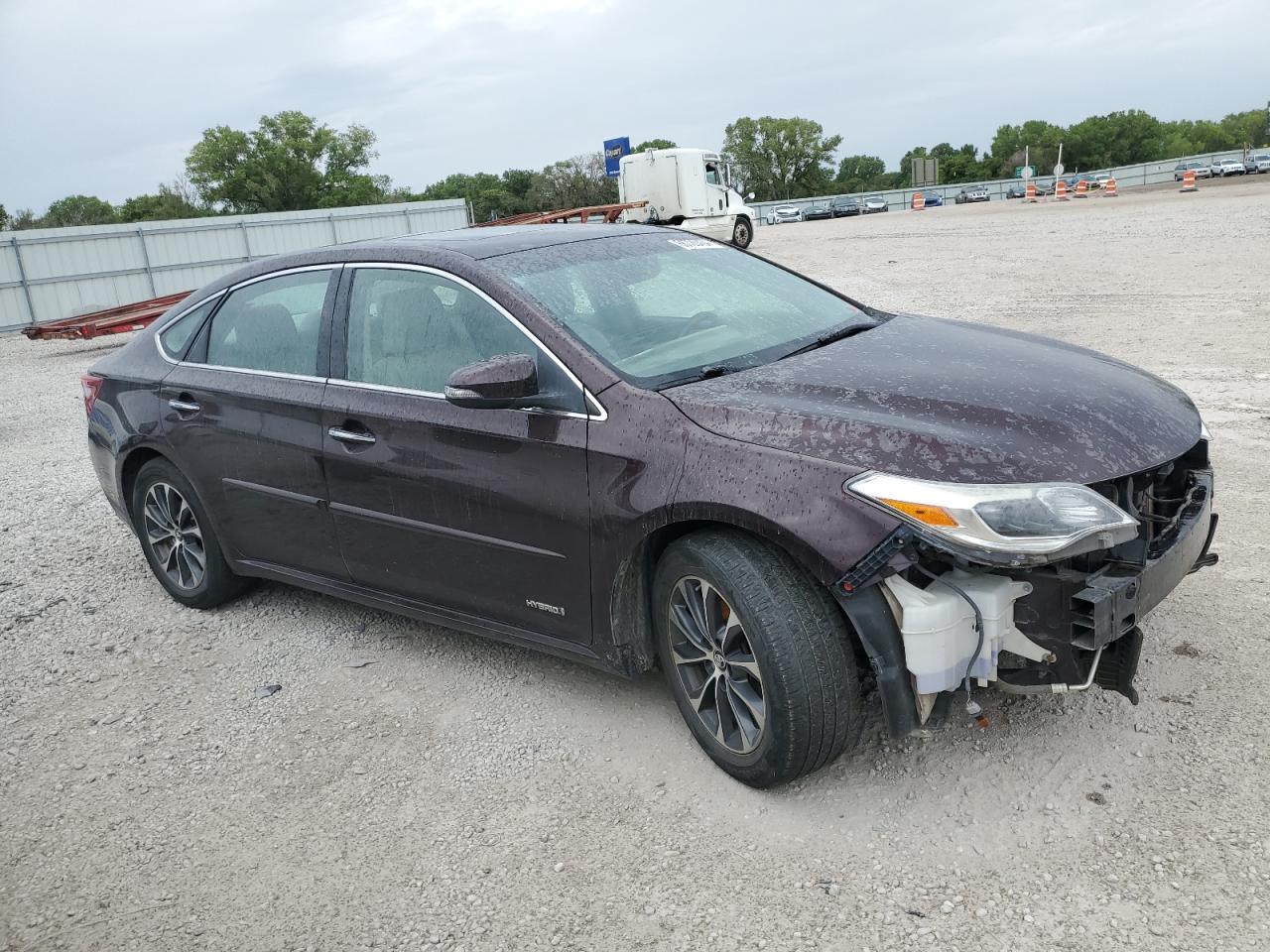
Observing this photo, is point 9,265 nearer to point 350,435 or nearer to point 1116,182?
point 350,435

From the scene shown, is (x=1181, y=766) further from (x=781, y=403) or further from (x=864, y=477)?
(x=781, y=403)

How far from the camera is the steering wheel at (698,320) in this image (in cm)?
374

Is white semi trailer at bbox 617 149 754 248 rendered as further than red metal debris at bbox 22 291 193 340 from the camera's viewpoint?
Yes

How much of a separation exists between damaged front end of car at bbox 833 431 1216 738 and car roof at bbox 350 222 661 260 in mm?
1866

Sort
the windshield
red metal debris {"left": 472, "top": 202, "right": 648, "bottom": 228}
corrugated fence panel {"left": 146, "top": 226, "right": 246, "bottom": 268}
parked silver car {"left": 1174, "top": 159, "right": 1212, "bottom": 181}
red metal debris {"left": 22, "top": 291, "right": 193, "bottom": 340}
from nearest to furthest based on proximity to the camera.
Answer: the windshield → red metal debris {"left": 22, "top": 291, "right": 193, "bottom": 340} → red metal debris {"left": 472, "top": 202, "right": 648, "bottom": 228} → corrugated fence panel {"left": 146, "top": 226, "right": 246, "bottom": 268} → parked silver car {"left": 1174, "top": 159, "right": 1212, "bottom": 181}

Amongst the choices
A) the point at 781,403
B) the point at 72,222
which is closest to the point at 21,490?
the point at 781,403

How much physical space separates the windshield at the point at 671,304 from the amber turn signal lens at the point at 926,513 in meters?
0.96

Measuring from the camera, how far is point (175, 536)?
5039mm

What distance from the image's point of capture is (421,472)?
12.2 ft

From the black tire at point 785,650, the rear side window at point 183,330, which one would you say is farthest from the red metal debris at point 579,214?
the black tire at point 785,650

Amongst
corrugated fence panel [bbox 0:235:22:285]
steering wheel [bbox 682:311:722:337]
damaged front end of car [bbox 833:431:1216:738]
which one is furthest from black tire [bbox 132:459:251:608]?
corrugated fence panel [bbox 0:235:22:285]

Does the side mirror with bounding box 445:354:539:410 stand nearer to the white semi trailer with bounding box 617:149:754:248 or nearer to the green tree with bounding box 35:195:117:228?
the white semi trailer with bounding box 617:149:754:248

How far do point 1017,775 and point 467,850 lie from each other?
5.40ft

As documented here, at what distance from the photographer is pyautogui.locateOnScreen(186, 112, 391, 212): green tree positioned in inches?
2884
